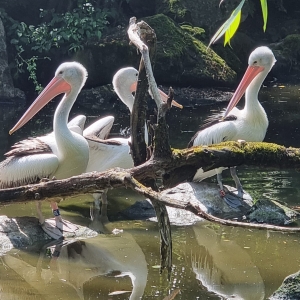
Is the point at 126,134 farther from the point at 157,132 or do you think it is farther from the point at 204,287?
the point at 157,132

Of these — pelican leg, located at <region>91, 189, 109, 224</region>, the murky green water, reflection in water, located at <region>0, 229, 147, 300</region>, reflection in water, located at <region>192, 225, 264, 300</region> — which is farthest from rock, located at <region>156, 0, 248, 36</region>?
reflection in water, located at <region>0, 229, 147, 300</region>

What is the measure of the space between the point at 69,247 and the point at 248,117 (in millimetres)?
2908

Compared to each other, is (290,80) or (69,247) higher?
(69,247)

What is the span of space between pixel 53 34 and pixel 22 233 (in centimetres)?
1146

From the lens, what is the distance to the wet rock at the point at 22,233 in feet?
19.4

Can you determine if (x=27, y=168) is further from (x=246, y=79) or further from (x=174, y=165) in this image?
(x=246, y=79)

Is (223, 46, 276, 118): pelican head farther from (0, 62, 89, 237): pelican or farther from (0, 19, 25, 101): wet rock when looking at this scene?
(0, 19, 25, 101): wet rock

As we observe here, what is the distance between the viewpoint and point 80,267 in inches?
217

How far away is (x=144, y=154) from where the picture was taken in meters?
4.56

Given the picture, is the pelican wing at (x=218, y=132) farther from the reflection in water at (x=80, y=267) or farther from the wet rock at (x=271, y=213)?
the reflection in water at (x=80, y=267)

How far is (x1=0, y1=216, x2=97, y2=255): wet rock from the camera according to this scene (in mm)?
5918

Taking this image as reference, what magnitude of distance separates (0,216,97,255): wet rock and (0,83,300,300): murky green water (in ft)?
0.40

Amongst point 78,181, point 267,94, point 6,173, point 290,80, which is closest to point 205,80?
point 267,94

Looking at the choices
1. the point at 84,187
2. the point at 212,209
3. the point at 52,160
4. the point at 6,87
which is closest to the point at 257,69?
the point at 212,209
